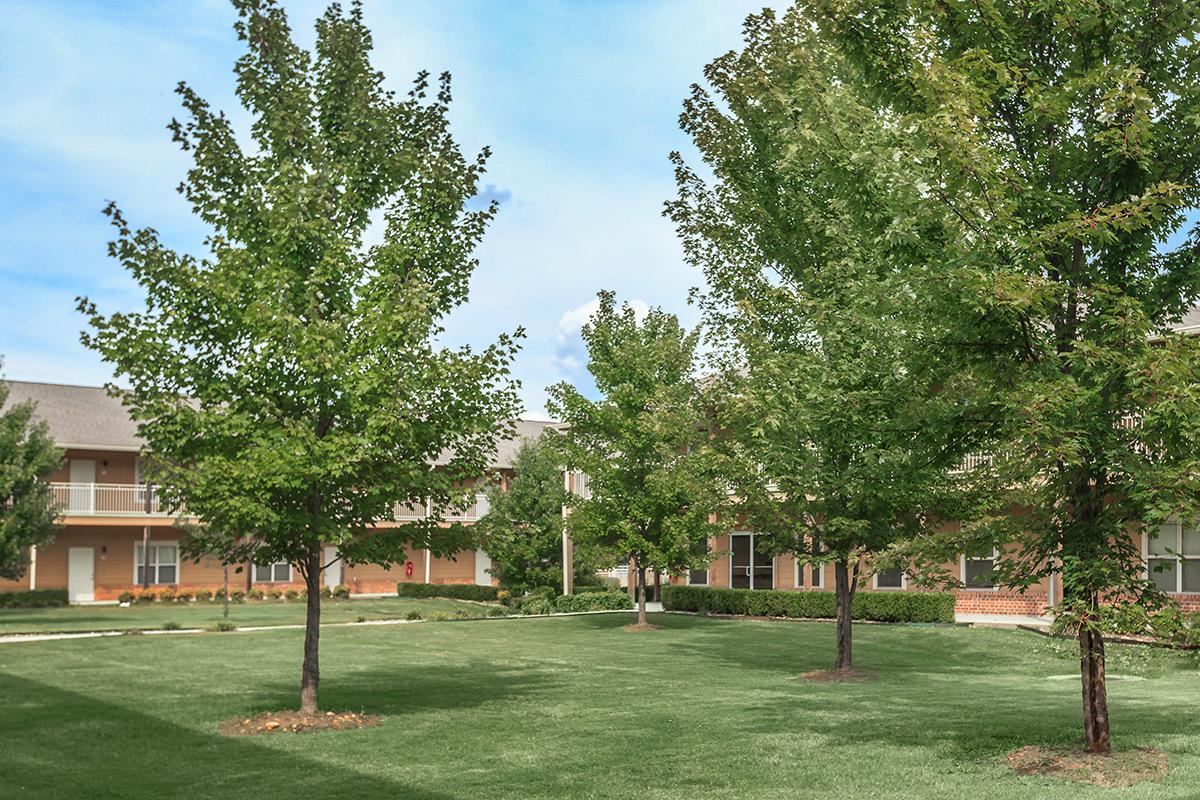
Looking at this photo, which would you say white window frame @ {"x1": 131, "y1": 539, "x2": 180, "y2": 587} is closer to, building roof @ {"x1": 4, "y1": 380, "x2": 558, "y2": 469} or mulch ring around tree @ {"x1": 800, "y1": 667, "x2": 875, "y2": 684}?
building roof @ {"x1": 4, "y1": 380, "x2": 558, "y2": 469}

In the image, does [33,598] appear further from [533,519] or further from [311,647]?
[311,647]

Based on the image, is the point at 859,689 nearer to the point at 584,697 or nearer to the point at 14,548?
the point at 584,697

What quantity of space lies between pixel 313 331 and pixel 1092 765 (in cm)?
967

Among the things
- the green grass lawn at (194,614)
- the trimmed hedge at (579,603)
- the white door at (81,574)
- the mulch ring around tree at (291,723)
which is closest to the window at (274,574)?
the green grass lawn at (194,614)

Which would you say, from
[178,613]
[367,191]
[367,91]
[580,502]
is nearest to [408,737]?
[367,191]

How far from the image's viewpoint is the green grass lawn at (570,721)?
35.1ft

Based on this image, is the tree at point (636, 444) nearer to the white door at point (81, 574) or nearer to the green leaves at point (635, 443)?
the green leaves at point (635, 443)

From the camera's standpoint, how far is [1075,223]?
33.2 feet

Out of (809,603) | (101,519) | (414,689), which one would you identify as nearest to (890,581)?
(809,603)

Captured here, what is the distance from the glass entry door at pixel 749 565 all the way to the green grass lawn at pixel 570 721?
13.7 metres

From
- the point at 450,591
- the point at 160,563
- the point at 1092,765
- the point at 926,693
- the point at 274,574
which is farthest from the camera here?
the point at 274,574

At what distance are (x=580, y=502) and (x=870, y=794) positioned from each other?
24637mm

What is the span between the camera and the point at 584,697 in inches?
677

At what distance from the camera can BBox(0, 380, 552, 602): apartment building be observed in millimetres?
43219
